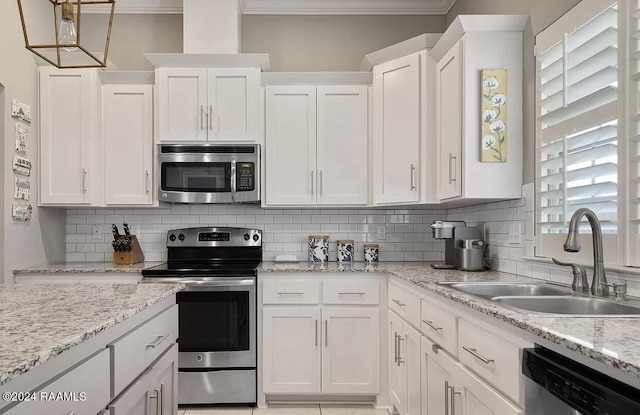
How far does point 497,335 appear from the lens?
4.89ft

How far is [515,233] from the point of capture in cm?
257

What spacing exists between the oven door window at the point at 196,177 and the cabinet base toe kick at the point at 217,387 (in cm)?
124

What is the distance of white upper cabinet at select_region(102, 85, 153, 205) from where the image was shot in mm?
3432

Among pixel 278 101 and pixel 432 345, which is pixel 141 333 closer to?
pixel 432 345

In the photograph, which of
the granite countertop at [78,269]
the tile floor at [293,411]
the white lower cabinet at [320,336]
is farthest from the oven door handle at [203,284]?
the tile floor at [293,411]

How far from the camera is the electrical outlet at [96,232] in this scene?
3783 mm

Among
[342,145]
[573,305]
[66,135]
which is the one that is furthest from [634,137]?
[66,135]

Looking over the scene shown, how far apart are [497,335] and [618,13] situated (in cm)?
127

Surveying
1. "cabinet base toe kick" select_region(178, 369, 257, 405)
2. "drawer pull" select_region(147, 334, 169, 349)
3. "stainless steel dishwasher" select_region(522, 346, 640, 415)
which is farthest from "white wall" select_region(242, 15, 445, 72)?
"stainless steel dishwasher" select_region(522, 346, 640, 415)

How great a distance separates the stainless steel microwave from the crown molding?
1.21m

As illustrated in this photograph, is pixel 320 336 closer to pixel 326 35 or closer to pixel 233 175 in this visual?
pixel 233 175

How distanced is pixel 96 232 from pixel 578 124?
339 cm

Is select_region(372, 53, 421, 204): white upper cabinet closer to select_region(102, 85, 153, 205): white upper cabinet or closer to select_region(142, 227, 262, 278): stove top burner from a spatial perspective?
select_region(142, 227, 262, 278): stove top burner

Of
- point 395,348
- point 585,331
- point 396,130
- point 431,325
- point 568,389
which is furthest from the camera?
point 396,130
